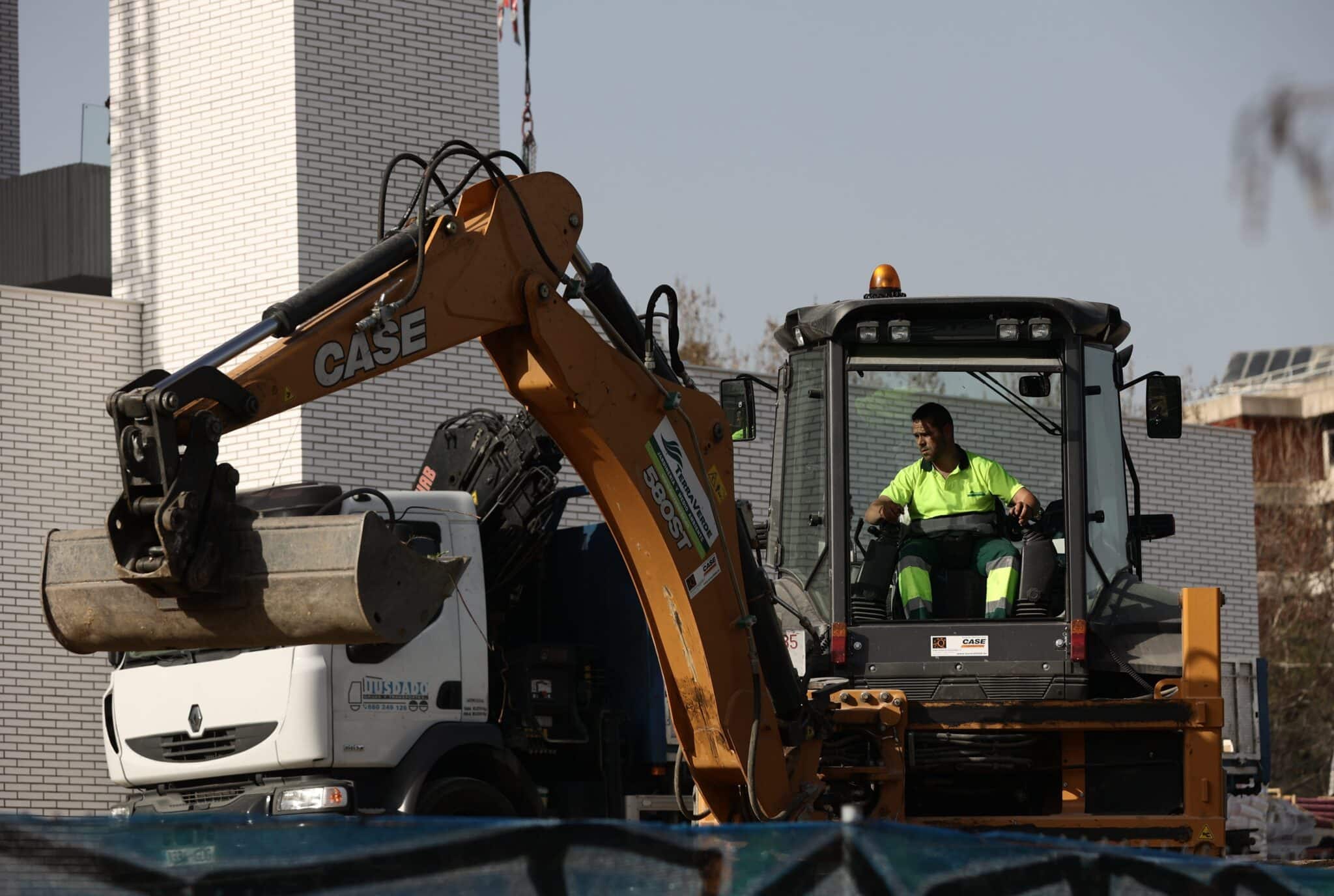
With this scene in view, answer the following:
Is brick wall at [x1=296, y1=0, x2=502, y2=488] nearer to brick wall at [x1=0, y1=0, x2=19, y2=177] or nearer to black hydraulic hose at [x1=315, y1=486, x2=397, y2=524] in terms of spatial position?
black hydraulic hose at [x1=315, y1=486, x2=397, y2=524]

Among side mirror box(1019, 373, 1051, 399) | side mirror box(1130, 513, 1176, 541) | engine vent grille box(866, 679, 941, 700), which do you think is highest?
side mirror box(1019, 373, 1051, 399)

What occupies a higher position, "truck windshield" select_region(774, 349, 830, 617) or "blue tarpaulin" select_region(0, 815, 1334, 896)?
"truck windshield" select_region(774, 349, 830, 617)

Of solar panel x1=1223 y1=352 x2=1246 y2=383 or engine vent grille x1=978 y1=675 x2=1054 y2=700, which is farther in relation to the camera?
solar panel x1=1223 y1=352 x2=1246 y2=383

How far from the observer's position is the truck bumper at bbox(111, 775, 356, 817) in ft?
32.7

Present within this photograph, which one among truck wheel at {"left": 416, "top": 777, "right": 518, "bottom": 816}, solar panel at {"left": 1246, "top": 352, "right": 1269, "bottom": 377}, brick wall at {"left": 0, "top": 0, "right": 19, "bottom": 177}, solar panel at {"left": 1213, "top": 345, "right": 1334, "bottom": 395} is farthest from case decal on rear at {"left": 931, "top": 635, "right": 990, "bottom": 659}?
solar panel at {"left": 1246, "top": 352, "right": 1269, "bottom": 377}

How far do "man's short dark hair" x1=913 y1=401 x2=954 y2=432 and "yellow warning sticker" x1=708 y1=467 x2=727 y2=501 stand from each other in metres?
1.66

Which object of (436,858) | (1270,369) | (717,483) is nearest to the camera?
(436,858)

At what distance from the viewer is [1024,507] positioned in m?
9.21

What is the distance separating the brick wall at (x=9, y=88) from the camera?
888 inches

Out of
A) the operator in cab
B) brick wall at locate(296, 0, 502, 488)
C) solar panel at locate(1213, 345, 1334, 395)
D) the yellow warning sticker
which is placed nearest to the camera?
the yellow warning sticker

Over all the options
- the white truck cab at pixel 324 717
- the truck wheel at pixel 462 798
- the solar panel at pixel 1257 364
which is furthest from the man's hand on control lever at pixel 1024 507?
the solar panel at pixel 1257 364

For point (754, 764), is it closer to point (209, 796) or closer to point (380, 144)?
point (209, 796)

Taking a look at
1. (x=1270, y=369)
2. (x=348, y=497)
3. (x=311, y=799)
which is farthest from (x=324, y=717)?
(x=1270, y=369)

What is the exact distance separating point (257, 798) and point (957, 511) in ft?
13.5
